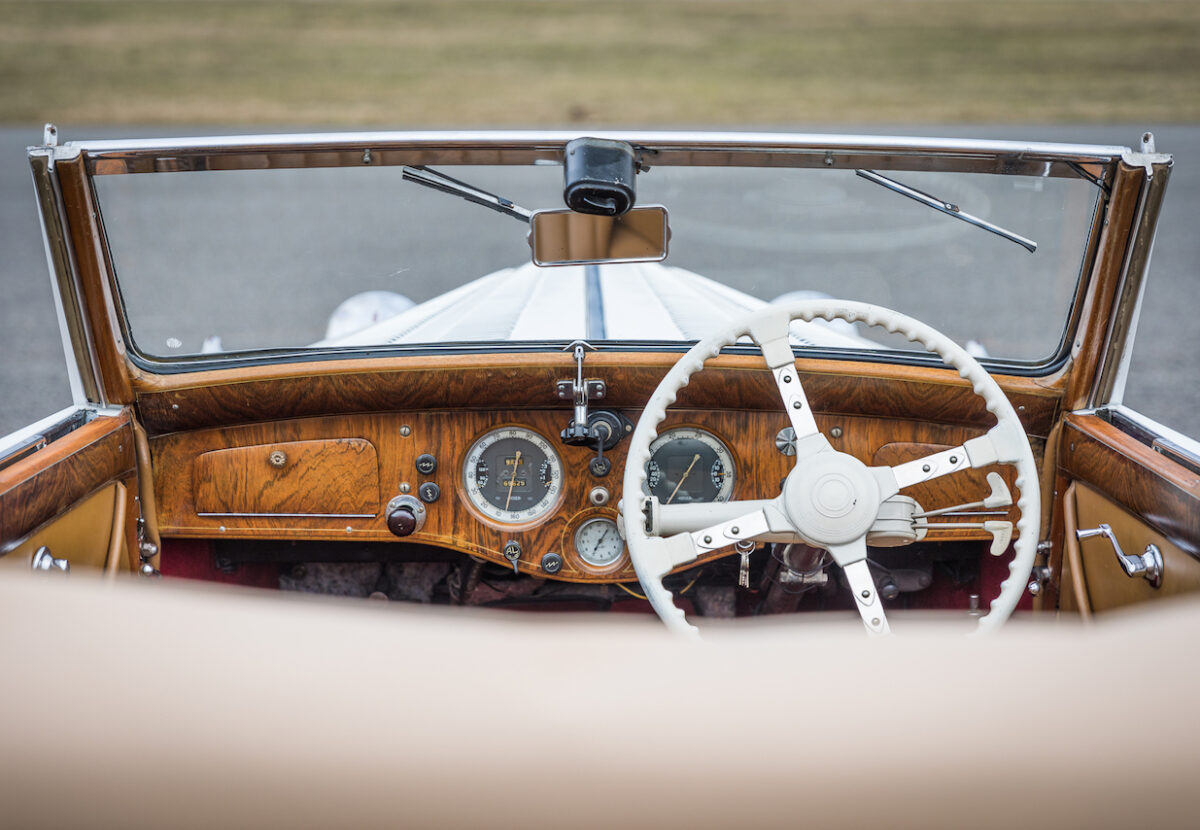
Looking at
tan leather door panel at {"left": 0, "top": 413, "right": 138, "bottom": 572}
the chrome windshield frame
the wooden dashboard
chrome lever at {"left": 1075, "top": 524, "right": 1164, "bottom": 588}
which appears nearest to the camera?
tan leather door panel at {"left": 0, "top": 413, "right": 138, "bottom": 572}

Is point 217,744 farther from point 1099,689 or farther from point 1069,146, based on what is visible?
point 1069,146

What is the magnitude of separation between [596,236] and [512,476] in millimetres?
662

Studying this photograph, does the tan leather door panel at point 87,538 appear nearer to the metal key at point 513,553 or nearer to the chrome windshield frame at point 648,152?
the chrome windshield frame at point 648,152

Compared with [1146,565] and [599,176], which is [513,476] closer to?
[599,176]

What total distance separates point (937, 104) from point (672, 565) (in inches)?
455

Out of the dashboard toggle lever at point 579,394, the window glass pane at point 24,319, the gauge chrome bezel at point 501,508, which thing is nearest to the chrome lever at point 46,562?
the gauge chrome bezel at point 501,508

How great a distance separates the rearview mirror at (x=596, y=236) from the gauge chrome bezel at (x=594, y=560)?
0.66 m

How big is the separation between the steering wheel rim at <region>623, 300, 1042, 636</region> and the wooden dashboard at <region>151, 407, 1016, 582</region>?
0.37m

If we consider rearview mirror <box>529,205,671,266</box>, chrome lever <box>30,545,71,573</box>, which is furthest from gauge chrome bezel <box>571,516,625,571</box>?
chrome lever <box>30,545,71,573</box>

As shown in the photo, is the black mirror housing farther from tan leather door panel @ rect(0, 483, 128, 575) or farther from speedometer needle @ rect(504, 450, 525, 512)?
tan leather door panel @ rect(0, 483, 128, 575)

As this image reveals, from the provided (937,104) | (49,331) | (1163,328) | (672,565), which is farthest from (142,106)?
(672,565)

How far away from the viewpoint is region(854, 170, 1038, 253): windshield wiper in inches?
93.0

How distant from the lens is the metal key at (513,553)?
8.45 ft

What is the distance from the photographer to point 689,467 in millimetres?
2537
